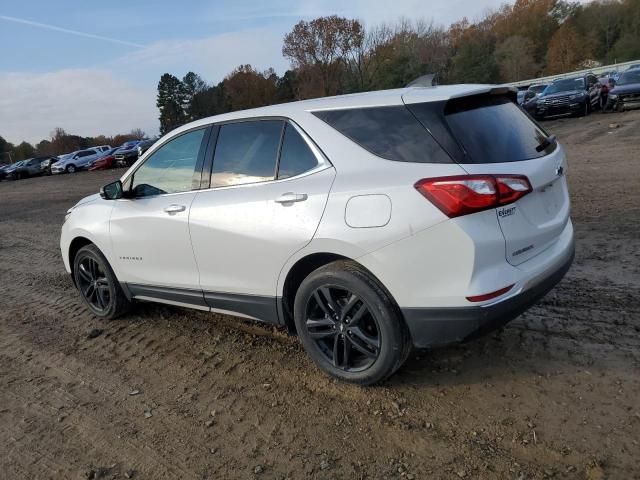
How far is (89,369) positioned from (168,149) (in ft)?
6.21

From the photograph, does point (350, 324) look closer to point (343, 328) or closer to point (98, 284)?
point (343, 328)

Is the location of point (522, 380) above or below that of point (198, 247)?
below

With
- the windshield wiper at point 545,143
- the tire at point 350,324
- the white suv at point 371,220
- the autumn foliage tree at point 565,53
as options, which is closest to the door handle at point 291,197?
the white suv at point 371,220

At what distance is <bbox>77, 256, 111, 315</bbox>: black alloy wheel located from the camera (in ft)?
16.3

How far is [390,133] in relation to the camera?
3031 mm

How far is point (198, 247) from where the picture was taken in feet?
12.7

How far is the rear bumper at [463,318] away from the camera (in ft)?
9.14

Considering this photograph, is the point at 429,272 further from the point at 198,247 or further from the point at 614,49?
the point at 614,49

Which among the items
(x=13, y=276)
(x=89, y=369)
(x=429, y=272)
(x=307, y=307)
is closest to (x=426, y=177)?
(x=429, y=272)

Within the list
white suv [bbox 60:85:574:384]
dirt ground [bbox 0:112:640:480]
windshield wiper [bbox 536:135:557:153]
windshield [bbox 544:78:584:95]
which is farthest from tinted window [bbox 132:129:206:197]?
windshield [bbox 544:78:584:95]

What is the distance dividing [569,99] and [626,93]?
7.15ft

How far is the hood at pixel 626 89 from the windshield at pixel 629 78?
0.41 m

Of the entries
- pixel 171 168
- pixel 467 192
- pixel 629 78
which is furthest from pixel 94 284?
pixel 629 78

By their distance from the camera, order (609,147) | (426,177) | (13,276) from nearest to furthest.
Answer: (426,177) < (13,276) < (609,147)
